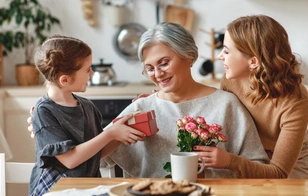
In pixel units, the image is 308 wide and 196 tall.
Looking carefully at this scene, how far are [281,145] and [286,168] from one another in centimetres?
9

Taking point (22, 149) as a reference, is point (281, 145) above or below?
above

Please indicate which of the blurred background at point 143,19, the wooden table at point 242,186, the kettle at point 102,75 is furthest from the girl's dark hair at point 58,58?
the blurred background at point 143,19

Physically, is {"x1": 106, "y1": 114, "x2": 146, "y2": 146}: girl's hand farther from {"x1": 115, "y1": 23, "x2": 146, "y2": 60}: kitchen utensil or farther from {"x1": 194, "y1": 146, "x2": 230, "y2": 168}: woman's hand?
{"x1": 115, "y1": 23, "x2": 146, "y2": 60}: kitchen utensil

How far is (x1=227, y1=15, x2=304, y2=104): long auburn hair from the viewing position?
213 cm

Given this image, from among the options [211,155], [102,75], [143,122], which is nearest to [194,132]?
[211,155]

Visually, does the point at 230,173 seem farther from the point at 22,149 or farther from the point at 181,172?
the point at 22,149

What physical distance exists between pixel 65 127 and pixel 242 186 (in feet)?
2.27

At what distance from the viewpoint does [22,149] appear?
164 inches

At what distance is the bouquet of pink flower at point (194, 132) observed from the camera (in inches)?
72.1

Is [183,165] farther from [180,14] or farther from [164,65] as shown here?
[180,14]

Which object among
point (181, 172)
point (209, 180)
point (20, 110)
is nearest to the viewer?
point (181, 172)

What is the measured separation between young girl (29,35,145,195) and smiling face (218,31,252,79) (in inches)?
17.8

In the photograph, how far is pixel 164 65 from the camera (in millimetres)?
2238

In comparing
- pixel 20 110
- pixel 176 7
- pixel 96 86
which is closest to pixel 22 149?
pixel 20 110
